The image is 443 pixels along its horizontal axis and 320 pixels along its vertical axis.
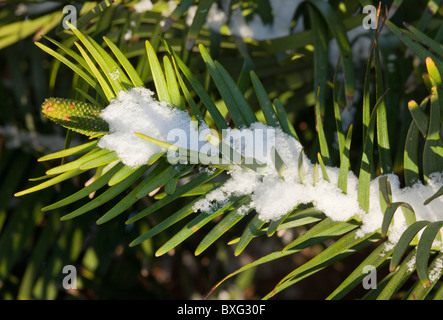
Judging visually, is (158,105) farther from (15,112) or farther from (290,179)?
(15,112)

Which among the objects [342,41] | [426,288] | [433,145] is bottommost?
[426,288]

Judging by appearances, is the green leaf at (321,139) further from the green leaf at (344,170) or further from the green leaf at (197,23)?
the green leaf at (197,23)

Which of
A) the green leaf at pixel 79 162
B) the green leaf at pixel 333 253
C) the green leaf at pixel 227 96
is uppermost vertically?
the green leaf at pixel 227 96

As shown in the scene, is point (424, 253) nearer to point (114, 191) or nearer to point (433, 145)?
point (433, 145)

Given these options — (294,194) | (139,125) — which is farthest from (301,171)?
(139,125)

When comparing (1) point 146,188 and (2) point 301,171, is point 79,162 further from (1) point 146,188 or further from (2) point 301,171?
(2) point 301,171

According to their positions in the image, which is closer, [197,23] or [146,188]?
[146,188]

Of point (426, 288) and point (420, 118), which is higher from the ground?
point (420, 118)

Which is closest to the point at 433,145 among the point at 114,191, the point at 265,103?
the point at 265,103

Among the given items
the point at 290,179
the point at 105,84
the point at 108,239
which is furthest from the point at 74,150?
the point at 108,239

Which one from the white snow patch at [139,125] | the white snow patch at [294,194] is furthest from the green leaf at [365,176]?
the white snow patch at [139,125]

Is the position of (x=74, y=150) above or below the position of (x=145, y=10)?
below
